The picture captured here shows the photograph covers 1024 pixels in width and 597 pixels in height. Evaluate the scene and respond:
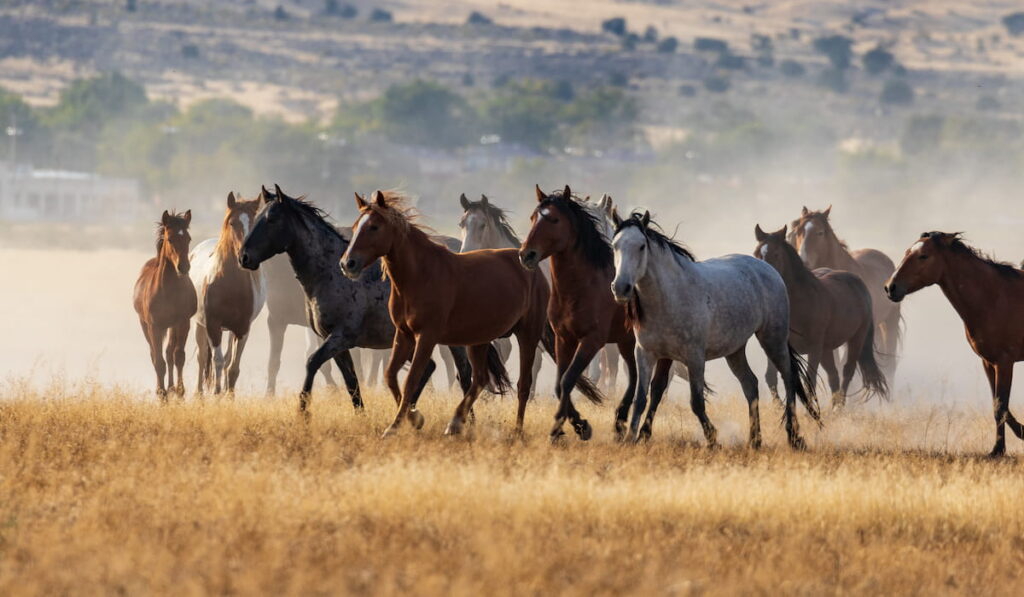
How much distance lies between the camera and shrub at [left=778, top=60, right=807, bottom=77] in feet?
484

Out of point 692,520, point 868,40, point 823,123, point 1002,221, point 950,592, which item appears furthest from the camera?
point 868,40

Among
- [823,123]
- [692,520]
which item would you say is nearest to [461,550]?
[692,520]

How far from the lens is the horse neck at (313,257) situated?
494 inches

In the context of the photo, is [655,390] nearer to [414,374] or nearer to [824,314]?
[414,374]

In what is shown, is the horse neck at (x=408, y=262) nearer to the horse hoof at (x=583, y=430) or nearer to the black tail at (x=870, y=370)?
the horse hoof at (x=583, y=430)

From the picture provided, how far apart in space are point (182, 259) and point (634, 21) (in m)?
161

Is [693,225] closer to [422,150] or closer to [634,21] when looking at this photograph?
[422,150]

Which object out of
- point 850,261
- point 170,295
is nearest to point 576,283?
point 170,295

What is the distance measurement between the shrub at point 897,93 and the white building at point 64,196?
6822 cm

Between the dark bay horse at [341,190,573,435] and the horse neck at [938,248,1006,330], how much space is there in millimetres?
3285

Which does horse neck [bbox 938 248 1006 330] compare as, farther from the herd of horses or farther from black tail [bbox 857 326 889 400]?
black tail [bbox 857 326 889 400]

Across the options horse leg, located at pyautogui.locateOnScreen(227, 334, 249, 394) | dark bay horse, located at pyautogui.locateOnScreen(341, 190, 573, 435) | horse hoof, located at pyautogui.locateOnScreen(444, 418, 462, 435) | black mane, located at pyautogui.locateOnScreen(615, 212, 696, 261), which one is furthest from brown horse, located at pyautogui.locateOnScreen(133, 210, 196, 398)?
black mane, located at pyautogui.locateOnScreen(615, 212, 696, 261)

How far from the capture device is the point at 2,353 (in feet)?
96.3

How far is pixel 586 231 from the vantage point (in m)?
12.2
